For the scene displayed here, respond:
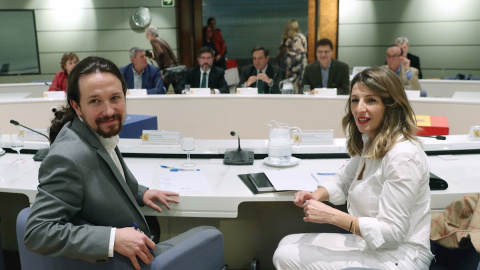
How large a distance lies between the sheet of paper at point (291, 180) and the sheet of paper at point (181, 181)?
0.31m

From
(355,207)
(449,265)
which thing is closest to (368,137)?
(355,207)

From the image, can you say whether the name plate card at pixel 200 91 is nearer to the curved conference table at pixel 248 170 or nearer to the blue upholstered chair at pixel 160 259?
the curved conference table at pixel 248 170

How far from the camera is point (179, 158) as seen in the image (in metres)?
2.45

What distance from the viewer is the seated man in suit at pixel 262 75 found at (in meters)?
4.96

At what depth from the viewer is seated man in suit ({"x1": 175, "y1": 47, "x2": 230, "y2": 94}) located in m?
5.19

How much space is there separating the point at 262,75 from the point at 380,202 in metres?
3.63

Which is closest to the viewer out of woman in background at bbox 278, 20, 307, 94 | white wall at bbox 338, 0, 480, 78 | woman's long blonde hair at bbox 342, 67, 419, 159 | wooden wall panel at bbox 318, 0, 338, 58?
woman's long blonde hair at bbox 342, 67, 419, 159

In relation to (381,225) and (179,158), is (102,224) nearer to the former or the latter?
(381,225)

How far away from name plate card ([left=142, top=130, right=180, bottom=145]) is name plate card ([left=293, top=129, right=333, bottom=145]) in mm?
710

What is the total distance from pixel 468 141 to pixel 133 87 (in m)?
3.93

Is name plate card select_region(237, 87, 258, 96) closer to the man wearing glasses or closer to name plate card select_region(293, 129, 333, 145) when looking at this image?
the man wearing glasses

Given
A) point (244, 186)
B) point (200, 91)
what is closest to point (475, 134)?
point (244, 186)

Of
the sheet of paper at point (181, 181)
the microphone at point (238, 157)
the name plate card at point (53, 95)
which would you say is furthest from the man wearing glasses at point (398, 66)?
the name plate card at point (53, 95)

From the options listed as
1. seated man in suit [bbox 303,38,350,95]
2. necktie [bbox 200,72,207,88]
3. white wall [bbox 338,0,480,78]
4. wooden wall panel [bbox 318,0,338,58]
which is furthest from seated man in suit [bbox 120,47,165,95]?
white wall [bbox 338,0,480,78]
